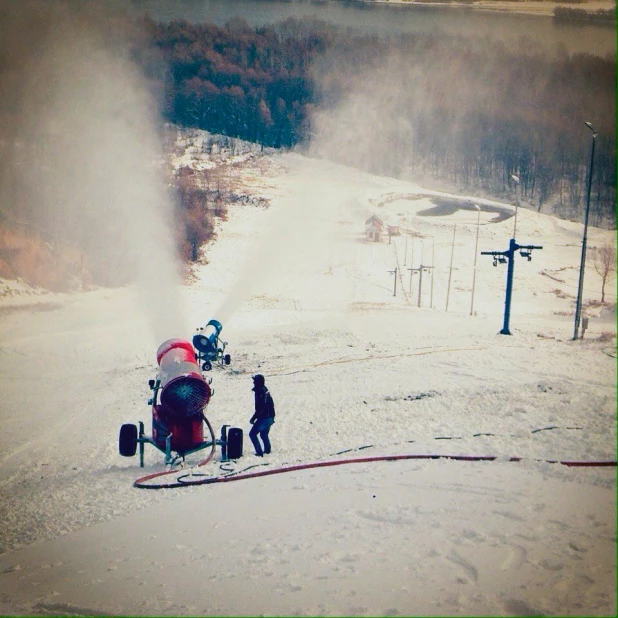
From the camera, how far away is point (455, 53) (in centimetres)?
4150

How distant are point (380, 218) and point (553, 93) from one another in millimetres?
21172

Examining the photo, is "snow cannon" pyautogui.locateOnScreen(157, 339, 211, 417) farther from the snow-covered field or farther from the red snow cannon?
the snow-covered field

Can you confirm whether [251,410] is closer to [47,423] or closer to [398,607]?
Answer: [47,423]

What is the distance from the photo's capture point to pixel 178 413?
8578mm

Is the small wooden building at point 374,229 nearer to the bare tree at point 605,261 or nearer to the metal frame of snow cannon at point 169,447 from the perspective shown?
the bare tree at point 605,261

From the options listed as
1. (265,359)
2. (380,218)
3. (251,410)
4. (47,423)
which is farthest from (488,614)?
(380,218)

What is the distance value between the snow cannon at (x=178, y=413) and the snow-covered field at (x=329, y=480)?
17.4 inches

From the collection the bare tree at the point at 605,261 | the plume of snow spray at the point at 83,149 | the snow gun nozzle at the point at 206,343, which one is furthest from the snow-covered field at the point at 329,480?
the plume of snow spray at the point at 83,149

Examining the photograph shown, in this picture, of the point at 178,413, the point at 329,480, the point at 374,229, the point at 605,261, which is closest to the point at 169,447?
the point at 178,413

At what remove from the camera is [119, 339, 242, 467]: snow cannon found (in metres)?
8.48

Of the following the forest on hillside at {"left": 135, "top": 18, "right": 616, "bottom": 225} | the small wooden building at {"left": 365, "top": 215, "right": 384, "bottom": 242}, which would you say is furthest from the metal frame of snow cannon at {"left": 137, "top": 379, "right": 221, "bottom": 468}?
the small wooden building at {"left": 365, "top": 215, "right": 384, "bottom": 242}

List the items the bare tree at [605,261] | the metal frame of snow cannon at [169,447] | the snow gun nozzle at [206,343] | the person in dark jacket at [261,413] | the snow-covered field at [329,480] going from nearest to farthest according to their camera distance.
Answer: the snow-covered field at [329,480]
the metal frame of snow cannon at [169,447]
the person in dark jacket at [261,413]
the snow gun nozzle at [206,343]
the bare tree at [605,261]

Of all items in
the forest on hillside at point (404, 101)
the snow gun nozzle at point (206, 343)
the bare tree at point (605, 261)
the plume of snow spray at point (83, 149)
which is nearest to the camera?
the snow gun nozzle at point (206, 343)

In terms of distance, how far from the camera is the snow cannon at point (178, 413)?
848 cm
